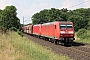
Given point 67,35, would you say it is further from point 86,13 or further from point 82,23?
point 86,13

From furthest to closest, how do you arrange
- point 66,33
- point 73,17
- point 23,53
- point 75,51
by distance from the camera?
point 73,17
point 66,33
point 75,51
point 23,53

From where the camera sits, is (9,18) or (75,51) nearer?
(75,51)

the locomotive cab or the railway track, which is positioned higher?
the locomotive cab

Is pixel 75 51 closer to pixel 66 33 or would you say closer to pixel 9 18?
pixel 66 33

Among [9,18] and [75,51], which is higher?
[9,18]

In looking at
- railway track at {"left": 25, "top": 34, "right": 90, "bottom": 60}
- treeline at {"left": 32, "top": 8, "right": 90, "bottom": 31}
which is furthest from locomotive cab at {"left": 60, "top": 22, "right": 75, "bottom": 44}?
treeline at {"left": 32, "top": 8, "right": 90, "bottom": 31}

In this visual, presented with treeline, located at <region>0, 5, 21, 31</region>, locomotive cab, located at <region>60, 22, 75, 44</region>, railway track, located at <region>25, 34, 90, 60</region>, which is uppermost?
treeline, located at <region>0, 5, 21, 31</region>

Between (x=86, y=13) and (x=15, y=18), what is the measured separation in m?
60.0

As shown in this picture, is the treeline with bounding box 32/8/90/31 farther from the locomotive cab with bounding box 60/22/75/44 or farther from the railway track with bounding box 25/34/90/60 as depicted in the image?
the railway track with bounding box 25/34/90/60

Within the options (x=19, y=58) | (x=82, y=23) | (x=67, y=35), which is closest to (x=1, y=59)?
(x=19, y=58)

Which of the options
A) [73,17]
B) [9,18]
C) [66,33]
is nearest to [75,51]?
[66,33]

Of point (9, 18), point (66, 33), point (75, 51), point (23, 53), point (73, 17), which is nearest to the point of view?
point (23, 53)

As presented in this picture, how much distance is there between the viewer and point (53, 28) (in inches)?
1227

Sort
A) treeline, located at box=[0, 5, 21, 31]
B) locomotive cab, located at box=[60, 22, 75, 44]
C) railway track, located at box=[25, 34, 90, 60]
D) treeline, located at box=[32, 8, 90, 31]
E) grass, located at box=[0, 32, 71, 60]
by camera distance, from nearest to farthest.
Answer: grass, located at box=[0, 32, 71, 60] → railway track, located at box=[25, 34, 90, 60] → locomotive cab, located at box=[60, 22, 75, 44] → treeline, located at box=[0, 5, 21, 31] → treeline, located at box=[32, 8, 90, 31]
